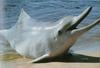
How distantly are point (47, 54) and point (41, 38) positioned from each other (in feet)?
1.05

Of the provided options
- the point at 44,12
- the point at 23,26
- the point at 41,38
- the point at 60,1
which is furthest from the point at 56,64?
the point at 60,1

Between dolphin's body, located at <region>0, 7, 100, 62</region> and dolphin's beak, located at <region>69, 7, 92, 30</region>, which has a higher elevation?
dolphin's beak, located at <region>69, 7, 92, 30</region>

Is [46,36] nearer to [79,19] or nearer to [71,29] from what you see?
[71,29]

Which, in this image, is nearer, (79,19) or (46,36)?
(79,19)

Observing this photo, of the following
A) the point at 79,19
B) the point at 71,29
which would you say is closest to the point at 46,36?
the point at 71,29

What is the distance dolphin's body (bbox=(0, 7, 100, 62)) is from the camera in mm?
4957

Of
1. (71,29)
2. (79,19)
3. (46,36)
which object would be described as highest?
(79,19)

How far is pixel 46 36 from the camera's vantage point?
520cm

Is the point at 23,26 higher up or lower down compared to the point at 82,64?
higher up

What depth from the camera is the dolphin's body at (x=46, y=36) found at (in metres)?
4.96

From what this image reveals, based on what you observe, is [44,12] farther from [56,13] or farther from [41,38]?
[41,38]

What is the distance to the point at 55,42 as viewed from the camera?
5.06 metres

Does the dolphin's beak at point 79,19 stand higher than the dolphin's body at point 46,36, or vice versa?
the dolphin's beak at point 79,19

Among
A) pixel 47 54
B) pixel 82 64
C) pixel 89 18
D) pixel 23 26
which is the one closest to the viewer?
pixel 82 64
